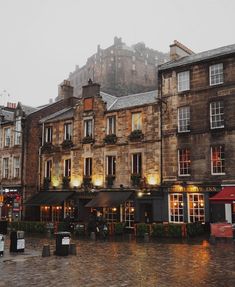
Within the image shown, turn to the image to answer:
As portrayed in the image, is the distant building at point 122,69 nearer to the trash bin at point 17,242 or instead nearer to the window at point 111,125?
the window at point 111,125

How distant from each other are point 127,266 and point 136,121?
1725cm

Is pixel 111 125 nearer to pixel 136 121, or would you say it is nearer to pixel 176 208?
pixel 136 121

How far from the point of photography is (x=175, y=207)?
2839cm

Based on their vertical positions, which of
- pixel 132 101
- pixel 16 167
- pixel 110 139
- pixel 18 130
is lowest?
pixel 16 167

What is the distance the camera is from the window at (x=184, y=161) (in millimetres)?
28016

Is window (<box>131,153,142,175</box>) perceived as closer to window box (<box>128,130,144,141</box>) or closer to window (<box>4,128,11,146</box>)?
window box (<box>128,130,144,141</box>)

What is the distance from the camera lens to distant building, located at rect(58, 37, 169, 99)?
93.4 metres

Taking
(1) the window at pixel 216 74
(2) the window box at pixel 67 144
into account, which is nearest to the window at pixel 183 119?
(1) the window at pixel 216 74

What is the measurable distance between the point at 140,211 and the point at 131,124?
7.01 meters

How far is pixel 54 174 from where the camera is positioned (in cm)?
3572

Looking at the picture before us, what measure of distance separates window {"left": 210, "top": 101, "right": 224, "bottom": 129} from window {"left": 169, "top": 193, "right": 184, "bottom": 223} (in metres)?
5.71

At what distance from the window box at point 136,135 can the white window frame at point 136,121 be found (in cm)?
50

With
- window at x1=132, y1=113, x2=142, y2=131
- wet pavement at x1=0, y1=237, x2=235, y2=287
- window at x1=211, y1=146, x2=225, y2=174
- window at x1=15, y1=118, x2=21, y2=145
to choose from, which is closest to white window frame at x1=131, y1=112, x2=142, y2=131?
window at x1=132, y1=113, x2=142, y2=131

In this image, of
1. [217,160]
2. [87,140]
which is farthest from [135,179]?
[217,160]
